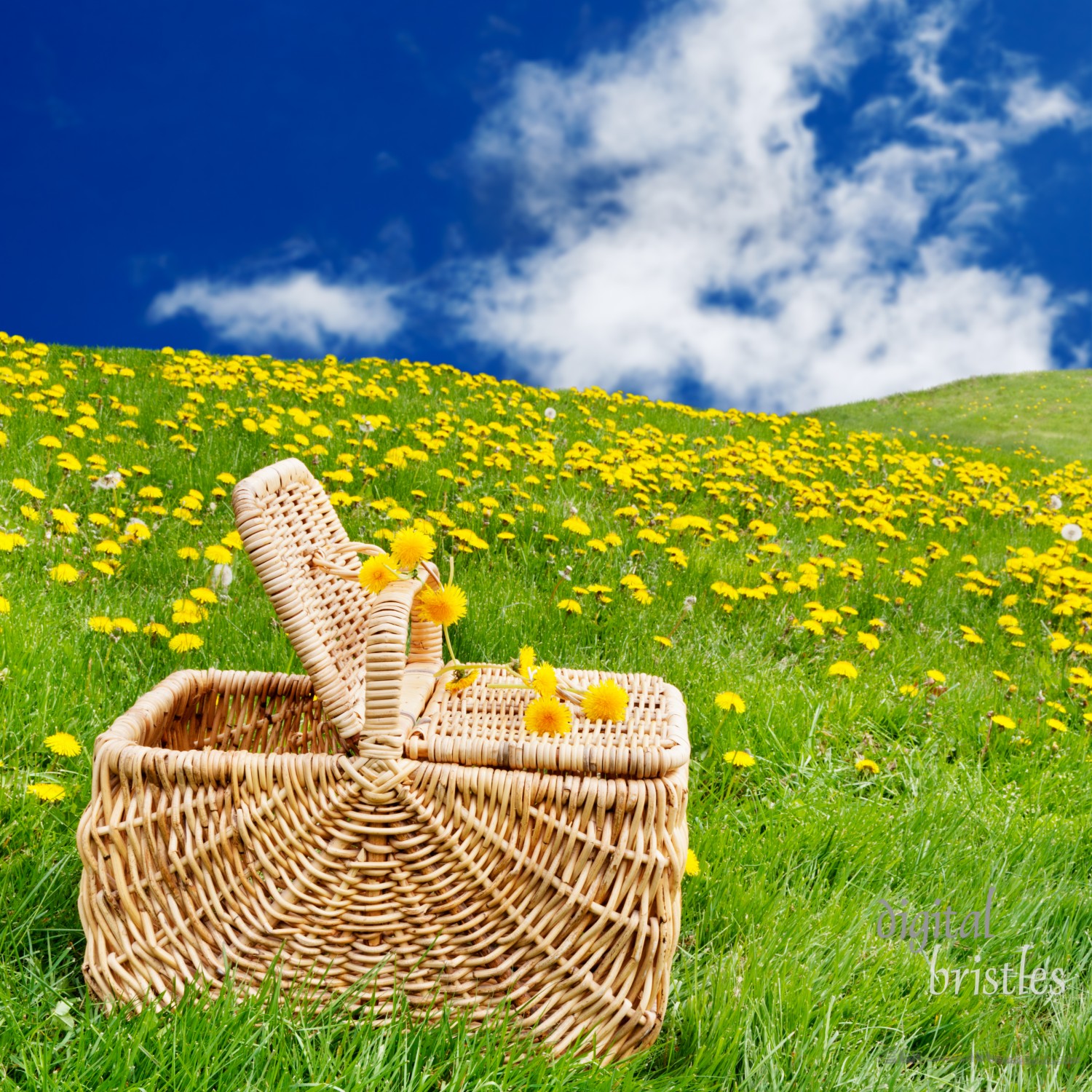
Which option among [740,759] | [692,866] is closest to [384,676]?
[692,866]

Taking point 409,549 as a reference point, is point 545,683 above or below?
below

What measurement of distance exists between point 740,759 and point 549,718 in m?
0.82

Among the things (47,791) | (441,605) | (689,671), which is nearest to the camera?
(441,605)

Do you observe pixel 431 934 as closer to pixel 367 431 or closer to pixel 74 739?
pixel 74 739

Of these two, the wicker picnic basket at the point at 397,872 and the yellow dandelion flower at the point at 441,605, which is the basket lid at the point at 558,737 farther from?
the yellow dandelion flower at the point at 441,605

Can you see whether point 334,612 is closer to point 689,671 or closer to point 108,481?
point 689,671

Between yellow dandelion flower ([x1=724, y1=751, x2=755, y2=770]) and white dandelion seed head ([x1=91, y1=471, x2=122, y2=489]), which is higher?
white dandelion seed head ([x1=91, y1=471, x2=122, y2=489])

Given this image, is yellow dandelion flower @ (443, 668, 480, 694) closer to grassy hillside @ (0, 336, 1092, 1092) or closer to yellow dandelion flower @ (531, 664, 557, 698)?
yellow dandelion flower @ (531, 664, 557, 698)

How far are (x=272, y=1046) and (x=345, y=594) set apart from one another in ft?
3.26

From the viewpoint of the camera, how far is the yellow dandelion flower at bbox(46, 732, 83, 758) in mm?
1961

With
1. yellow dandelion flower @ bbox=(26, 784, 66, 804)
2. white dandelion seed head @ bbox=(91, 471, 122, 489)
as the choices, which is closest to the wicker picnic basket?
yellow dandelion flower @ bbox=(26, 784, 66, 804)

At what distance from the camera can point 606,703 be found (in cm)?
167

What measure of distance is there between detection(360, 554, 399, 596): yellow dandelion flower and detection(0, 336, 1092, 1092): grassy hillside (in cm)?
74

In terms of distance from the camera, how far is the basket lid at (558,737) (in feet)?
4.84
